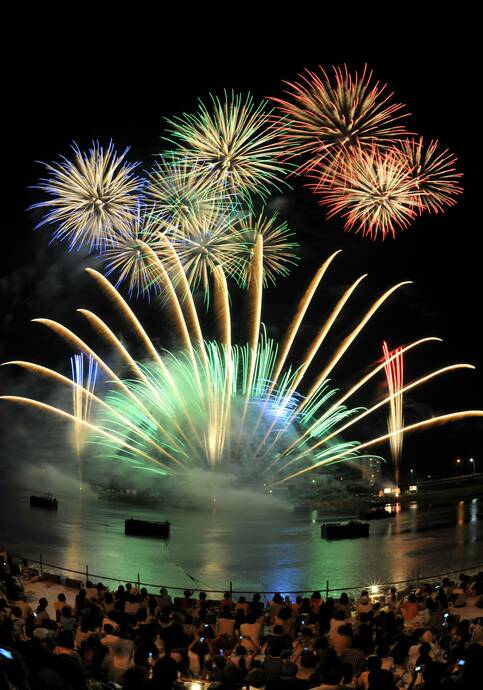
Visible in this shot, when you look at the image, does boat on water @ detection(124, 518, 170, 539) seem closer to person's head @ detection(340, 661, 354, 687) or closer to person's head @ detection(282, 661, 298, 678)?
person's head @ detection(282, 661, 298, 678)

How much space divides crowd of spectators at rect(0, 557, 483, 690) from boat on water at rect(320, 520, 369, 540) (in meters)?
18.3

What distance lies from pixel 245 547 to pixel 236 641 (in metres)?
19.0

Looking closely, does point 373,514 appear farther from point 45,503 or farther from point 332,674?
point 332,674

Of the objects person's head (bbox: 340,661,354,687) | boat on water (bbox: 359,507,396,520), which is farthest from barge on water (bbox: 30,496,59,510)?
person's head (bbox: 340,661,354,687)

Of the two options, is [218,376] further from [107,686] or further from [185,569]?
[107,686]

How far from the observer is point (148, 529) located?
32.2 m

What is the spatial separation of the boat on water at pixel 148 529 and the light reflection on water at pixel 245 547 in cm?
60

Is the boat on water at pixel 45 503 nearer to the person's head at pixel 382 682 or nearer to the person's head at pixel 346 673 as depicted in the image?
the person's head at pixel 346 673

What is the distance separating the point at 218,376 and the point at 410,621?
23.0m

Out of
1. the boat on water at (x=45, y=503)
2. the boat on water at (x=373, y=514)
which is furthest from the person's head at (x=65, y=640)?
the boat on water at (x=45, y=503)

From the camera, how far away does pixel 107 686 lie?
6094mm

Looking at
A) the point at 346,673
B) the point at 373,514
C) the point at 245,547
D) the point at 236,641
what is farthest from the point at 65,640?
the point at 373,514

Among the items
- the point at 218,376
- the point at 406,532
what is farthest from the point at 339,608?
the point at 406,532

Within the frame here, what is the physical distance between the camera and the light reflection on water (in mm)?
21969
